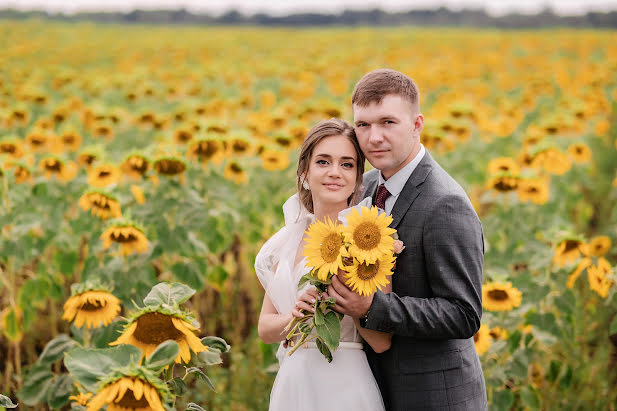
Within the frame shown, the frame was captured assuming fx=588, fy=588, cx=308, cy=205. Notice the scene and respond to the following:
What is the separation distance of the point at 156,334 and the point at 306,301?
0.43m

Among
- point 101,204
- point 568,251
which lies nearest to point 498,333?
point 568,251

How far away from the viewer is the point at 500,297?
2.67 m

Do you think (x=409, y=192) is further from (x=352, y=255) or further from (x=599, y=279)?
(x=599, y=279)

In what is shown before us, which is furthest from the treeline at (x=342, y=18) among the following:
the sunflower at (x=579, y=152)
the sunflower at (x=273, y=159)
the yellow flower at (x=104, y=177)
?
the yellow flower at (x=104, y=177)

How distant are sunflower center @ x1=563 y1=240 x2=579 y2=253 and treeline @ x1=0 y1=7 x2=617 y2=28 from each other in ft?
137

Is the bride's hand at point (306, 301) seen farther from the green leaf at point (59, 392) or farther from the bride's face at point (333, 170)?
the green leaf at point (59, 392)

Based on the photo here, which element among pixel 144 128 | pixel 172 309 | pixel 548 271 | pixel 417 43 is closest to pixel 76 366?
pixel 172 309

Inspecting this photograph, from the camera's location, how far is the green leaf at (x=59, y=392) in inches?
94.3

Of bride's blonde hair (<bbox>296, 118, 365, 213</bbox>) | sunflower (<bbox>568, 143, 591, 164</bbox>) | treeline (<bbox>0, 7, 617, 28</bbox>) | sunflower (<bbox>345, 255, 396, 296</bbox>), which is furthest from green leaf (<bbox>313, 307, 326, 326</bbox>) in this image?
treeline (<bbox>0, 7, 617, 28</bbox>)

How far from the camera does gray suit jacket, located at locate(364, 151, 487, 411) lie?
174 cm

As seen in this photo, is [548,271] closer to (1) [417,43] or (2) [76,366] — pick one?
(2) [76,366]

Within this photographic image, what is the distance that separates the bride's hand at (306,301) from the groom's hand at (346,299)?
6 centimetres

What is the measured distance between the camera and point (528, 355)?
2709 millimetres

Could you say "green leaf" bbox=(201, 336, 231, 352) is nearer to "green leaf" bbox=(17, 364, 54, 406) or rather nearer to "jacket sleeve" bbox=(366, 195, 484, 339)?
"jacket sleeve" bbox=(366, 195, 484, 339)
